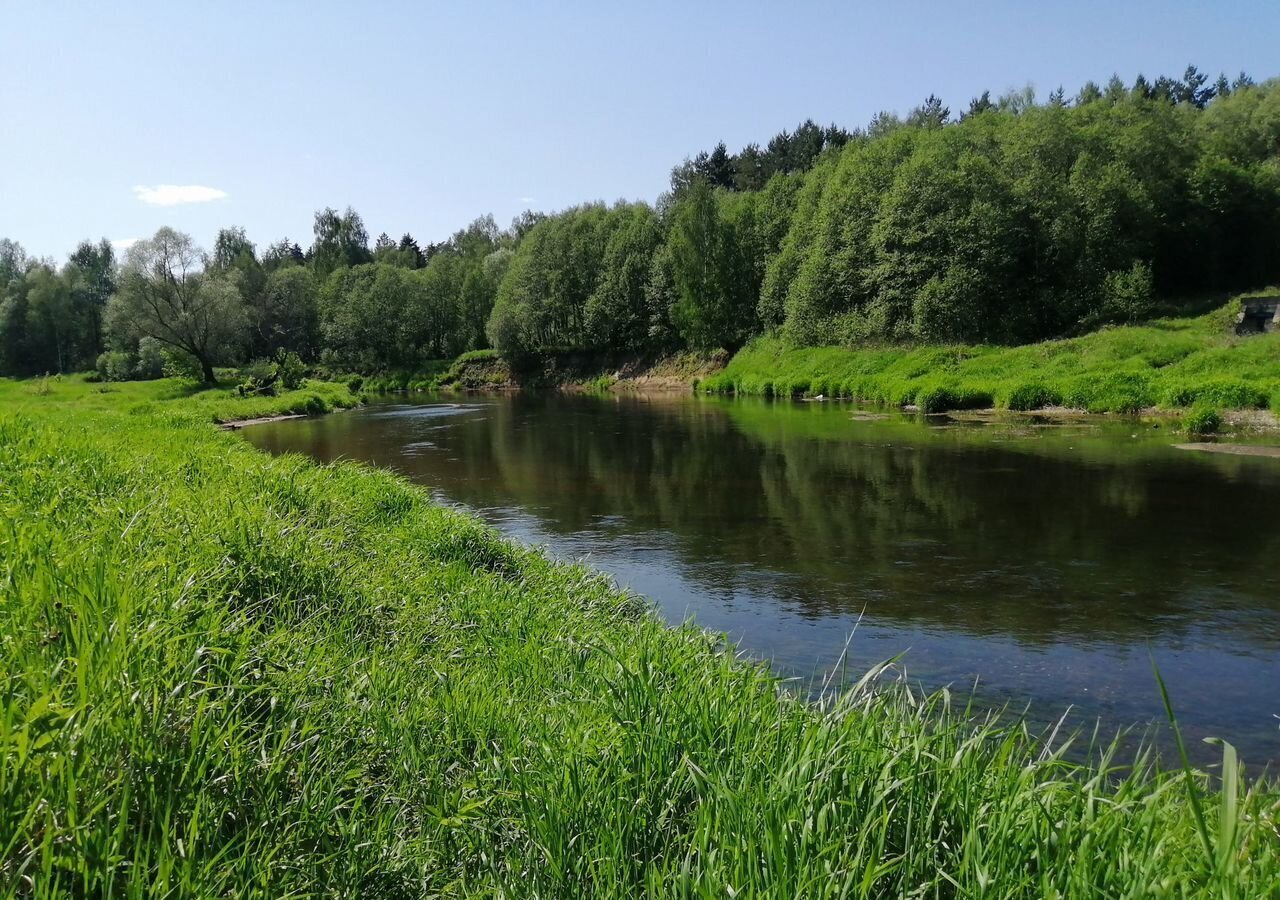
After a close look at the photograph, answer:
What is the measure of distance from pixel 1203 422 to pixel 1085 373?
886 centimetres

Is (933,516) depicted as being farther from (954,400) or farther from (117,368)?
(117,368)

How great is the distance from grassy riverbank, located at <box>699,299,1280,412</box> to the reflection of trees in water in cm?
635

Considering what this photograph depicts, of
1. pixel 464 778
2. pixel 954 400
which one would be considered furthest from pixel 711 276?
pixel 464 778

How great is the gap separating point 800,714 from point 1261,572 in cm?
1104

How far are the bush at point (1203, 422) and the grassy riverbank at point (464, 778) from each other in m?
23.1

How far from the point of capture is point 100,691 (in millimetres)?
3176

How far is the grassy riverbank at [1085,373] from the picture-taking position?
28469 mm

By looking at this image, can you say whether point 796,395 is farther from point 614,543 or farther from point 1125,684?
point 1125,684

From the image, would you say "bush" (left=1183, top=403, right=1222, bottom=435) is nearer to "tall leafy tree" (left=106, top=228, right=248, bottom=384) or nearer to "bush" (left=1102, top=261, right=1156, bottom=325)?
"bush" (left=1102, top=261, right=1156, bottom=325)

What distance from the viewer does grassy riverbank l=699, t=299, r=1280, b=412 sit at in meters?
28.5

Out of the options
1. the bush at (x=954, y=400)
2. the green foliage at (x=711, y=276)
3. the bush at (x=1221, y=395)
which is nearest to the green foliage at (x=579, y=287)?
the green foliage at (x=711, y=276)

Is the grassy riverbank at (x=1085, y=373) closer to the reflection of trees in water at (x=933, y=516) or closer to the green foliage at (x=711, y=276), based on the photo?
the reflection of trees in water at (x=933, y=516)

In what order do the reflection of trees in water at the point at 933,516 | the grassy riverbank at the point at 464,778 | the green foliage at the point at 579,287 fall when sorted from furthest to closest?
the green foliage at the point at 579,287
the reflection of trees in water at the point at 933,516
the grassy riverbank at the point at 464,778

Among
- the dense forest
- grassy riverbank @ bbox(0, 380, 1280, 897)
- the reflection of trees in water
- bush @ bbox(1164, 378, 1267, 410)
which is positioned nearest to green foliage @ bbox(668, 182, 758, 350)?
the dense forest
